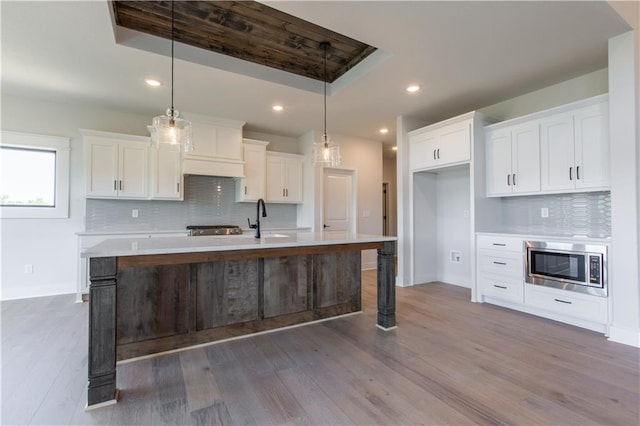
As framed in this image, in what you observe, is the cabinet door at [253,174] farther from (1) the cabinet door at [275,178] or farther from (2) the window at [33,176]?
(2) the window at [33,176]

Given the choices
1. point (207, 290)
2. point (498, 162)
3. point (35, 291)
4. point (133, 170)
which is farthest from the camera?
point (133, 170)

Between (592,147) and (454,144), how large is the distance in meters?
1.46

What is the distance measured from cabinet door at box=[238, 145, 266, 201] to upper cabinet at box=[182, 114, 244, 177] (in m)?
0.17

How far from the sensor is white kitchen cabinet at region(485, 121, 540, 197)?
3.62 m

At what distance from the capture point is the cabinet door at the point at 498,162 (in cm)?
388

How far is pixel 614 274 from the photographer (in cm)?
275

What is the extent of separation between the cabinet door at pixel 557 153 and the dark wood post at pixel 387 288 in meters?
2.08

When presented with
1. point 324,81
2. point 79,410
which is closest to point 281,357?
point 79,410

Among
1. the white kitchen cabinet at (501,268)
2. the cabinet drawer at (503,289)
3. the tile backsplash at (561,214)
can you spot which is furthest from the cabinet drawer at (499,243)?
the tile backsplash at (561,214)

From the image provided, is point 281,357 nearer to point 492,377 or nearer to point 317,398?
point 317,398

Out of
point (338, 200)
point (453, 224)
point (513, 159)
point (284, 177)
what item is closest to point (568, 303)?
point (513, 159)

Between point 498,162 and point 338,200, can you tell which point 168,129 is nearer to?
point 338,200

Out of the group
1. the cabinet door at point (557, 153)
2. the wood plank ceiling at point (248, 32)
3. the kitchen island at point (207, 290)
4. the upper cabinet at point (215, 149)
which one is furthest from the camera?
the upper cabinet at point (215, 149)

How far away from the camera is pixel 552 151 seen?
11.4 feet
